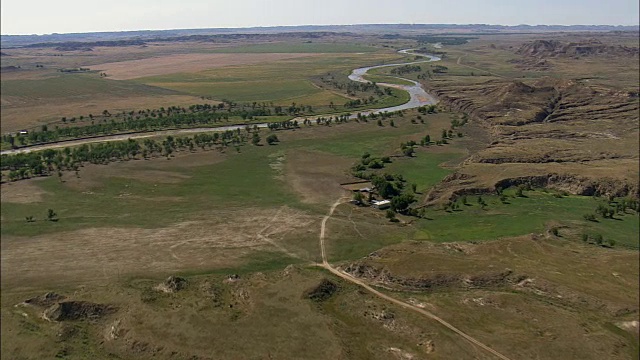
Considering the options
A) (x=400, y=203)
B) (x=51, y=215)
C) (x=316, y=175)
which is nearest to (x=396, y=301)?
(x=400, y=203)

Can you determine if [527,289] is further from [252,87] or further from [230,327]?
[252,87]

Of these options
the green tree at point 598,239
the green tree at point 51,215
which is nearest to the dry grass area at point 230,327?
the green tree at point 51,215

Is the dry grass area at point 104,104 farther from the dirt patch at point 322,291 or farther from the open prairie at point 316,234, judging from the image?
the dirt patch at point 322,291

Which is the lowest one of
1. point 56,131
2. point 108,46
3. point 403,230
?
point 403,230

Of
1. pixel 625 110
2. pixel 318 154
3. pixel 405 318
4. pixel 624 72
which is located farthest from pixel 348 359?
pixel 624 72

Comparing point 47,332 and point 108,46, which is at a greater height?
point 108,46

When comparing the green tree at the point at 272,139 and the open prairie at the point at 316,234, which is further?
the green tree at the point at 272,139

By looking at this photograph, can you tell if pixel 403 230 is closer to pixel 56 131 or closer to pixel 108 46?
pixel 56 131
